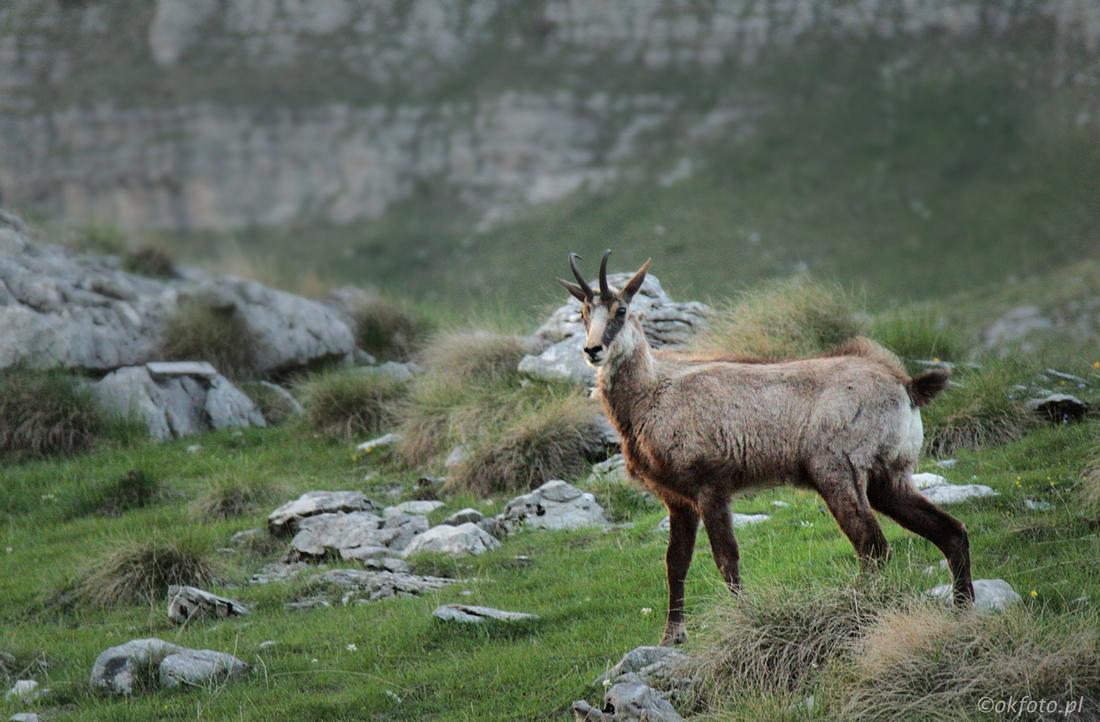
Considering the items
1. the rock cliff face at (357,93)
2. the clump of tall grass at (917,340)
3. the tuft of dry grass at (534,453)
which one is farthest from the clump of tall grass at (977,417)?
the rock cliff face at (357,93)

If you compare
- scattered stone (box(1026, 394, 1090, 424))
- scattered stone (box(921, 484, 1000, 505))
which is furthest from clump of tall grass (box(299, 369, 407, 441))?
scattered stone (box(1026, 394, 1090, 424))

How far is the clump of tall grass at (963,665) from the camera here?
4500 mm

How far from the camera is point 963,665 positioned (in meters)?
4.70

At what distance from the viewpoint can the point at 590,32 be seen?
234 ft

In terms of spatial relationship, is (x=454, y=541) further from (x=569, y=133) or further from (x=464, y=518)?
(x=569, y=133)

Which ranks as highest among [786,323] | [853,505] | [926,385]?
[926,385]

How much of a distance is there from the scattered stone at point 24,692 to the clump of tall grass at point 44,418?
7.61 meters

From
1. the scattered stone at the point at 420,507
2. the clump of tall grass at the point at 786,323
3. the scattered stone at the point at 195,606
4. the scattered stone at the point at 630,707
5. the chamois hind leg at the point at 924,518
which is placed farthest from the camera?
the clump of tall grass at the point at 786,323

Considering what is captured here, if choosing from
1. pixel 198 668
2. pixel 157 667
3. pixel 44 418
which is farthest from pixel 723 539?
pixel 44 418

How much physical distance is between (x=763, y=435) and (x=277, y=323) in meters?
12.8

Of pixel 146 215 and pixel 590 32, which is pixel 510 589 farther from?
pixel 590 32

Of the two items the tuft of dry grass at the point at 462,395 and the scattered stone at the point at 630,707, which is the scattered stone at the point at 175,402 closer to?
the tuft of dry grass at the point at 462,395

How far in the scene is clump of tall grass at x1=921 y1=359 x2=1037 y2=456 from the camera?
10.2 metres

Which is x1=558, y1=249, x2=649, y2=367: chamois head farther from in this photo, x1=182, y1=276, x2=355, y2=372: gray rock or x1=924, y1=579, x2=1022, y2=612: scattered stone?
x1=182, y1=276, x2=355, y2=372: gray rock
